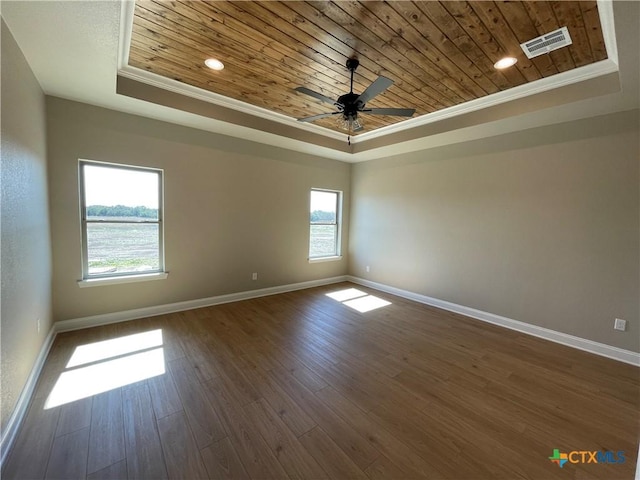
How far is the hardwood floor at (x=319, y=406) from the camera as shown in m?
1.56

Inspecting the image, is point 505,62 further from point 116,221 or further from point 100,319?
point 100,319

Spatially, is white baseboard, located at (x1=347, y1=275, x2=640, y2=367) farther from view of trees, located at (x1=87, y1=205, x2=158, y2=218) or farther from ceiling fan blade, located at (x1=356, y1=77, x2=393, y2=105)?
view of trees, located at (x1=87, y1=205, x2=158, y2=218)

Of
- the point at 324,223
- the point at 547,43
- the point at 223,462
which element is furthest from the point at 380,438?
the point at 324,223

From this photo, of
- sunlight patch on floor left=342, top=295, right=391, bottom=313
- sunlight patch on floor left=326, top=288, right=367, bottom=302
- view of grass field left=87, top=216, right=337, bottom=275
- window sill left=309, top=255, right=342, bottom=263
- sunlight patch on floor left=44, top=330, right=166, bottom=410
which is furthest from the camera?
window sill left=309, top=255, right=342, bottom=263

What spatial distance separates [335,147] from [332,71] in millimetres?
2120

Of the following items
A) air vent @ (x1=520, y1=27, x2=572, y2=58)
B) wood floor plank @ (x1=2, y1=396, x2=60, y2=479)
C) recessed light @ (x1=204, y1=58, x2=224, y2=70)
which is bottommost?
wood floor plank @ (x1=2, y1=396, x2=60, y2=479)

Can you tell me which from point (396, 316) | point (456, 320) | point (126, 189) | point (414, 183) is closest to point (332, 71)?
point (414, 183)

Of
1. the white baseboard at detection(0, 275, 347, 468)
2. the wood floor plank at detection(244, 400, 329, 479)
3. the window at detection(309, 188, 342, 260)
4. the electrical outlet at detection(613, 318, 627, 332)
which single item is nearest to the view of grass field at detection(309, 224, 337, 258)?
the window at detection(309, 188, 342, 260)

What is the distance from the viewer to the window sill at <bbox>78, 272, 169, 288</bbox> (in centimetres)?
322

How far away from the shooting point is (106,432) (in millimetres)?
1732

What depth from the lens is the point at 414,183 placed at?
4.74 metres

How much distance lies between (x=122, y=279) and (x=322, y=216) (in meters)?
3.63

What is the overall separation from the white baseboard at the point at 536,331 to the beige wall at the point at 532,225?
7cm

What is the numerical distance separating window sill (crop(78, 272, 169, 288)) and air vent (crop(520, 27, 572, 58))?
15.8ft
